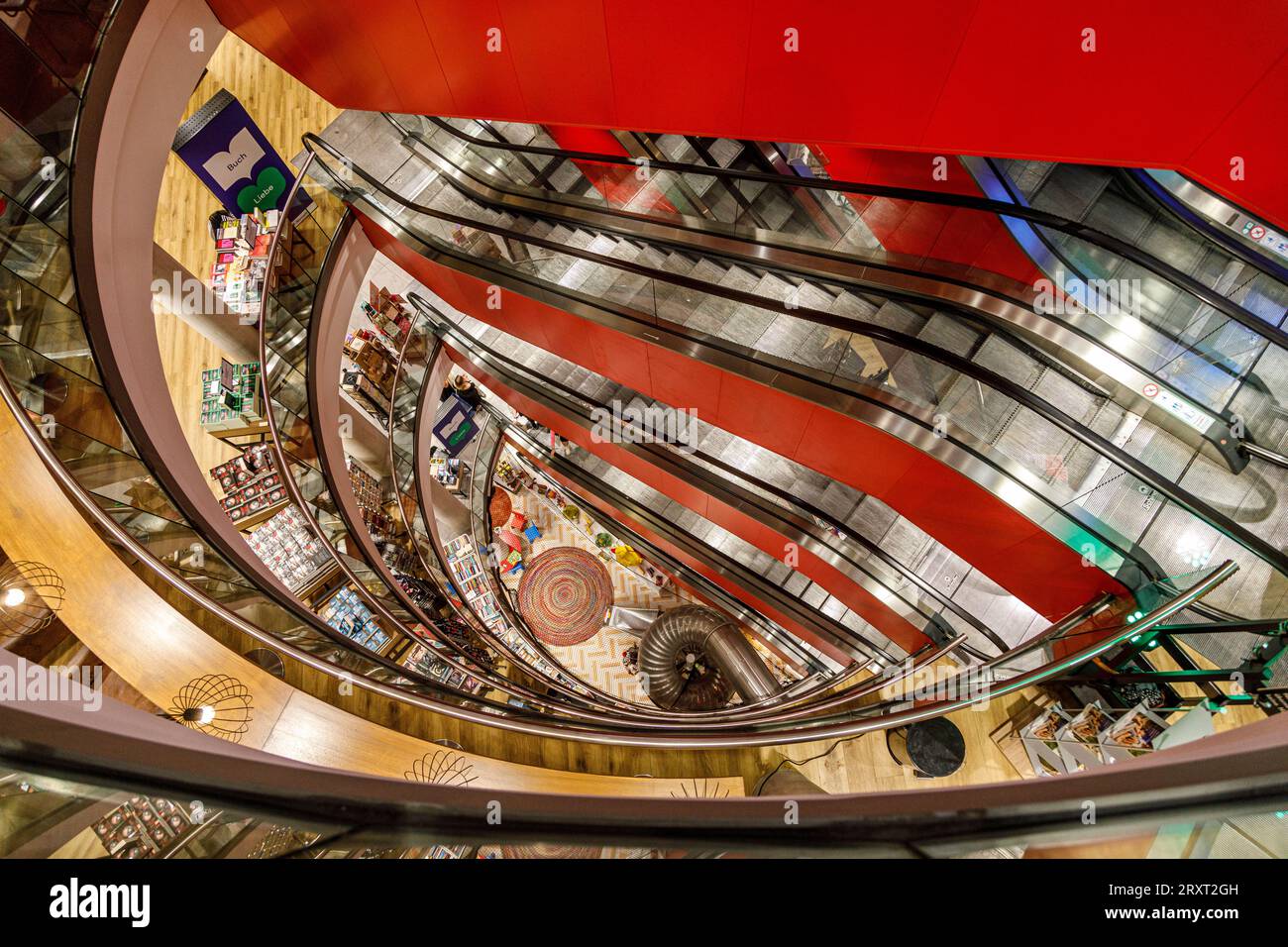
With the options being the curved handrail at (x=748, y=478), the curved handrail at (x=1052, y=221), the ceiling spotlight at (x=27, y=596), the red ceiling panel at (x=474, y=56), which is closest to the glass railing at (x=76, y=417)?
the ceiling spotlight at (x=27, y=596)

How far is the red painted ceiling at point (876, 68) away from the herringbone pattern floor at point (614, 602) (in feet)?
27.1

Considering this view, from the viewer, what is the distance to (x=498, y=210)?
288 inches

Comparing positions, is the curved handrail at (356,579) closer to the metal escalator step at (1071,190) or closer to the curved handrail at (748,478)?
the curved handrail at (748,478)

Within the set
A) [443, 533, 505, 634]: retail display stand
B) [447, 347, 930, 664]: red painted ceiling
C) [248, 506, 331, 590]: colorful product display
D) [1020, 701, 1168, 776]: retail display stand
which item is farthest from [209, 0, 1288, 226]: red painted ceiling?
[443, 533, 505, 634]: retail display stand

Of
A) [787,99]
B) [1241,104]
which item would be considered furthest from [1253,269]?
[787,99]

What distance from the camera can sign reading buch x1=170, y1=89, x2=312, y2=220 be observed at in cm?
725

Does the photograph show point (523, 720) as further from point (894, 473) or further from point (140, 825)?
point (894, 473)

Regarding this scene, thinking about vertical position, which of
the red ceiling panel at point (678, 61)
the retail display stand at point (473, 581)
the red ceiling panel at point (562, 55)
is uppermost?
the red ceiling panel at point (562, 55)

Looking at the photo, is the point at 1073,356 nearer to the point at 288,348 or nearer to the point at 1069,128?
the point at 1069,128

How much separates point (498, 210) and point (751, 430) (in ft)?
13.2

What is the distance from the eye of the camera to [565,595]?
1209cm

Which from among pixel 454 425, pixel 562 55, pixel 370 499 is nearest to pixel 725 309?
pixel 562 55

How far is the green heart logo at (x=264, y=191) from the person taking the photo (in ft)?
25.5
